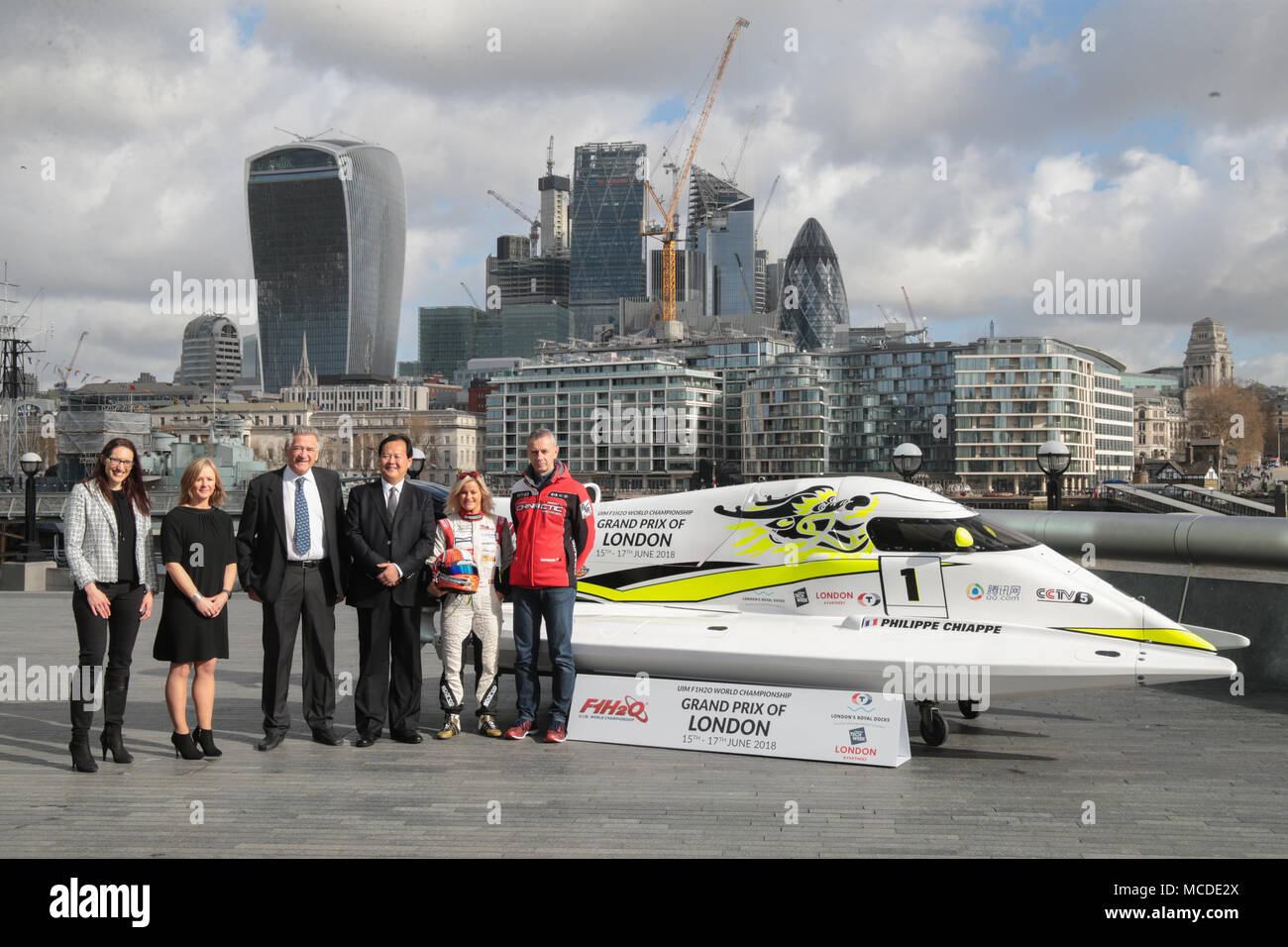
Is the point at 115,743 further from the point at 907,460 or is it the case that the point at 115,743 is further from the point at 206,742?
the point at 907,460

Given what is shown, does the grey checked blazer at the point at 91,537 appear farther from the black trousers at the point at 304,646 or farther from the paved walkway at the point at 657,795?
the paved walkway at the point at 657,795

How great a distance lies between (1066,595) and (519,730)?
4.65 m

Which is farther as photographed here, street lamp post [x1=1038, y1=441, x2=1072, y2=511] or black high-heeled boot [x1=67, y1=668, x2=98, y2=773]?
street lamp post [x1=1038, y1=441, x2=1072, y2=511]

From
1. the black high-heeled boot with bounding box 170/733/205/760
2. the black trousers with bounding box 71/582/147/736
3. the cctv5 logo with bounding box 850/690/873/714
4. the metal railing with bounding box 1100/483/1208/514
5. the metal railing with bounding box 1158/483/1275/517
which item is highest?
the black trousers with bounding box 71/582/147/736

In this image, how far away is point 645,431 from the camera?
16062cm

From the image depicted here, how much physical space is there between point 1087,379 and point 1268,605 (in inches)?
5429

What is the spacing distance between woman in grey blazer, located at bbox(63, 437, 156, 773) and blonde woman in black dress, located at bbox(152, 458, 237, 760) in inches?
9.9

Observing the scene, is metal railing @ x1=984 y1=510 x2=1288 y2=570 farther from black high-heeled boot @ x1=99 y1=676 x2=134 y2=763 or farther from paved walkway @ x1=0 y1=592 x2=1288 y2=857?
black high-heeled boot @ x1=99 y1=676 x2=134 y2=763

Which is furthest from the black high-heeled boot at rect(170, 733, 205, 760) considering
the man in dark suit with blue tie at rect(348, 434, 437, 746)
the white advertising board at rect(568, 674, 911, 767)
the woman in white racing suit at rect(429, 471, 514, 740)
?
the white advertising board at rect(568, 674, 911, 767)

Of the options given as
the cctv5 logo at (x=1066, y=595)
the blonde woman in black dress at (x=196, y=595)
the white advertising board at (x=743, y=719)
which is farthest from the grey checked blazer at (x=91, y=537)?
the cctv5 logo at (x=1066, y=595)

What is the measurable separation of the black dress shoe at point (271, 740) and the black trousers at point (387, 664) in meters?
0.61

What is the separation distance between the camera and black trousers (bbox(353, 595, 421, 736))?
8.59 m

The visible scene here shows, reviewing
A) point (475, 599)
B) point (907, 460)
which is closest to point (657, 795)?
point (475, 599)

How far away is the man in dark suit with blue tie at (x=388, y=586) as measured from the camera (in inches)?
336
